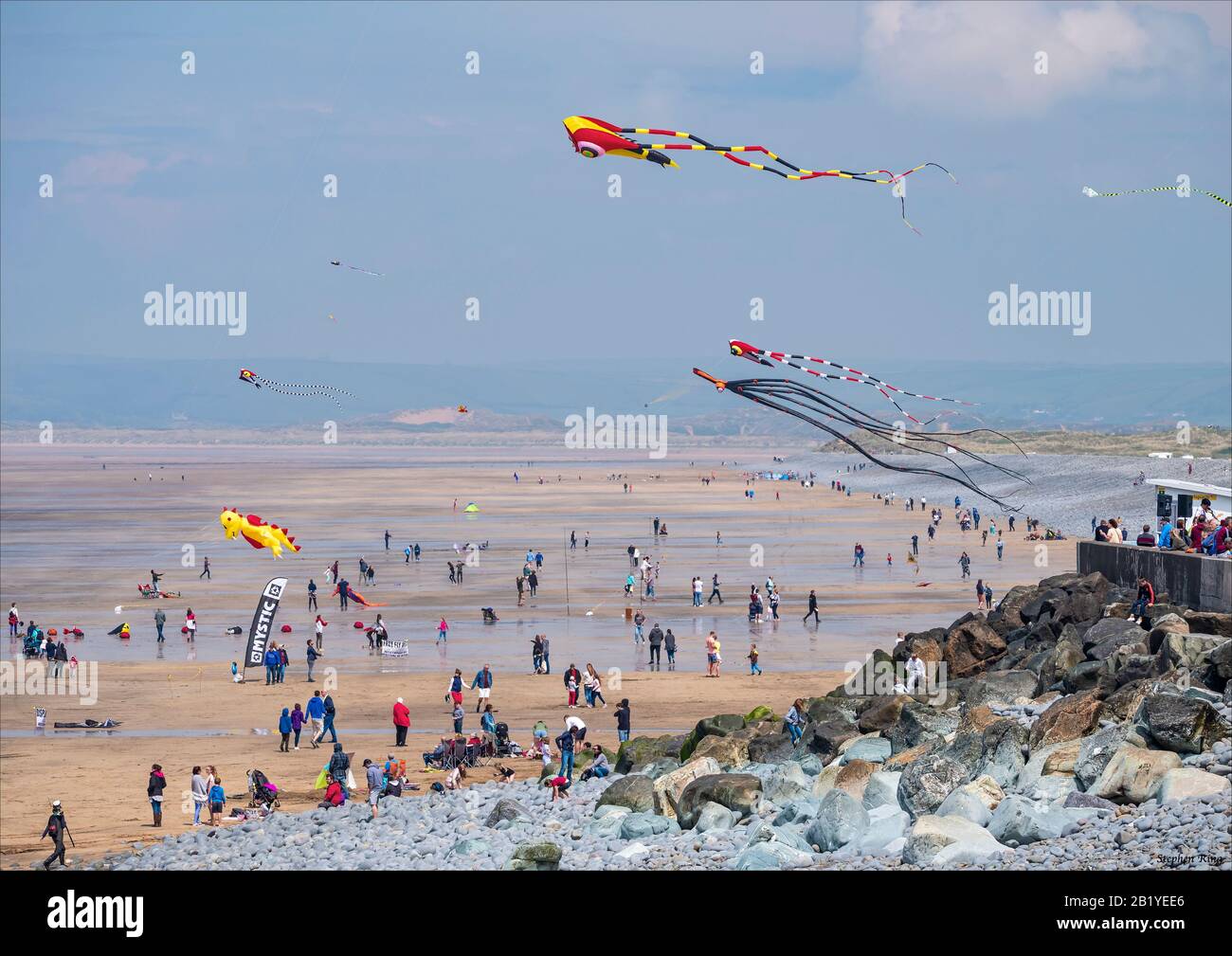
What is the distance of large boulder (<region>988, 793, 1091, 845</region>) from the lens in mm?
14922

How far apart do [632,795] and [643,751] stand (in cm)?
387

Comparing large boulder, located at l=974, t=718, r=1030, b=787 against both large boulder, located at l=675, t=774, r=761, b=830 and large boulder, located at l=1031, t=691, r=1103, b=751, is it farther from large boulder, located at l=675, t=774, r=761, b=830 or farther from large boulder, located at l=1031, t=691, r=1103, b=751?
large boulder, located at l=675, t=774, r=761, b=830

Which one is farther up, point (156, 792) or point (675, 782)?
point (675, 782)

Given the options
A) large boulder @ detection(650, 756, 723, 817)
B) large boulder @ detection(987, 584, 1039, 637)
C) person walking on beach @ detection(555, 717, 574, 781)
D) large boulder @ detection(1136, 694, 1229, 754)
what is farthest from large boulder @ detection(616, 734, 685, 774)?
large boulder @ detection(1136, 694, 1229, 754)

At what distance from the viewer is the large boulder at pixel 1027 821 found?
49.0ft

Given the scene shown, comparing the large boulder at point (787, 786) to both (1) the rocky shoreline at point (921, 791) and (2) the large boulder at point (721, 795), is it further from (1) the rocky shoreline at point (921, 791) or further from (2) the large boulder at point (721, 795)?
(2) the large boulder at point (721, 795)

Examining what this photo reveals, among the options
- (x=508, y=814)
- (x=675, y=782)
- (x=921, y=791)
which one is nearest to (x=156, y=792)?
(x=508, y=814)

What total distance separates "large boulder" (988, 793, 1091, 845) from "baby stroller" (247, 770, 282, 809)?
1185cm

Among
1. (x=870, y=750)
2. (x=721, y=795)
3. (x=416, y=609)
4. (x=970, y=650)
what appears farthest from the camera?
(x=416, y=609)

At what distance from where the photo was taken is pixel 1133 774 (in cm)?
1553

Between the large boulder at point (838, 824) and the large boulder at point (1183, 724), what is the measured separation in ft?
10.7

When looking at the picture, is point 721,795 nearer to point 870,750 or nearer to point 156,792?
point 870,750
